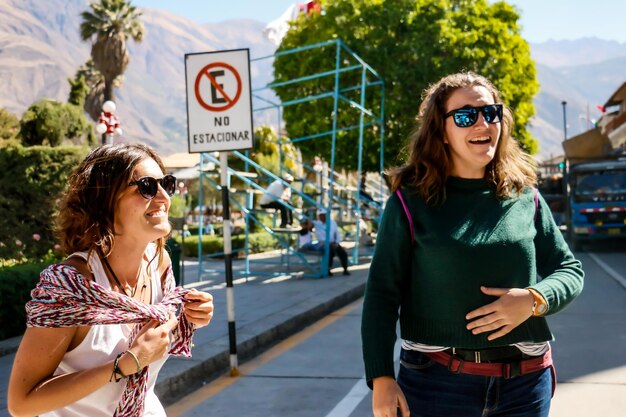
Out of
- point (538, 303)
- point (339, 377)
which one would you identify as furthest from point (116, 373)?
point (339, 377)

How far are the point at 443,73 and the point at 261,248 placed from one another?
6916mm

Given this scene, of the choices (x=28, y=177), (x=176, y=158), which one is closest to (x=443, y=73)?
(x=28, y=177)

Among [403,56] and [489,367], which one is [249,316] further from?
[403,56]

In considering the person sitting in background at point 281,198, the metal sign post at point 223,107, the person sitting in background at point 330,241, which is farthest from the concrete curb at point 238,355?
the person sitting in background at point 281,198

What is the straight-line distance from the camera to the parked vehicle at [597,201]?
24547mm

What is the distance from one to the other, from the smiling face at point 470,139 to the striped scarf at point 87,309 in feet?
3.86

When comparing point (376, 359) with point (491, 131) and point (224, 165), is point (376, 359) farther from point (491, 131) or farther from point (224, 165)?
point (224, 165)

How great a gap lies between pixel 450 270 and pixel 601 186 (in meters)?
23.7

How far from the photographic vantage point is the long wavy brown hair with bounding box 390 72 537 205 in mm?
3154

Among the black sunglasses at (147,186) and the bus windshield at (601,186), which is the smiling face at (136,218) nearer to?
the black sunglasses at (147,186)

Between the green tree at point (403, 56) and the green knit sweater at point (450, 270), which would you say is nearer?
the green knit sweater at point (450, 270)

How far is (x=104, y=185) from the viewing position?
2689 millimetres

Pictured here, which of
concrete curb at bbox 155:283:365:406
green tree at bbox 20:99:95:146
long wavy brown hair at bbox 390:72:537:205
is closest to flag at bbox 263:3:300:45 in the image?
green tree at bbox 20:99:95:146

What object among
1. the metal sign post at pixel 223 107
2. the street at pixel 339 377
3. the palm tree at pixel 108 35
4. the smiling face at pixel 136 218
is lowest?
the street at pixel 339 377
